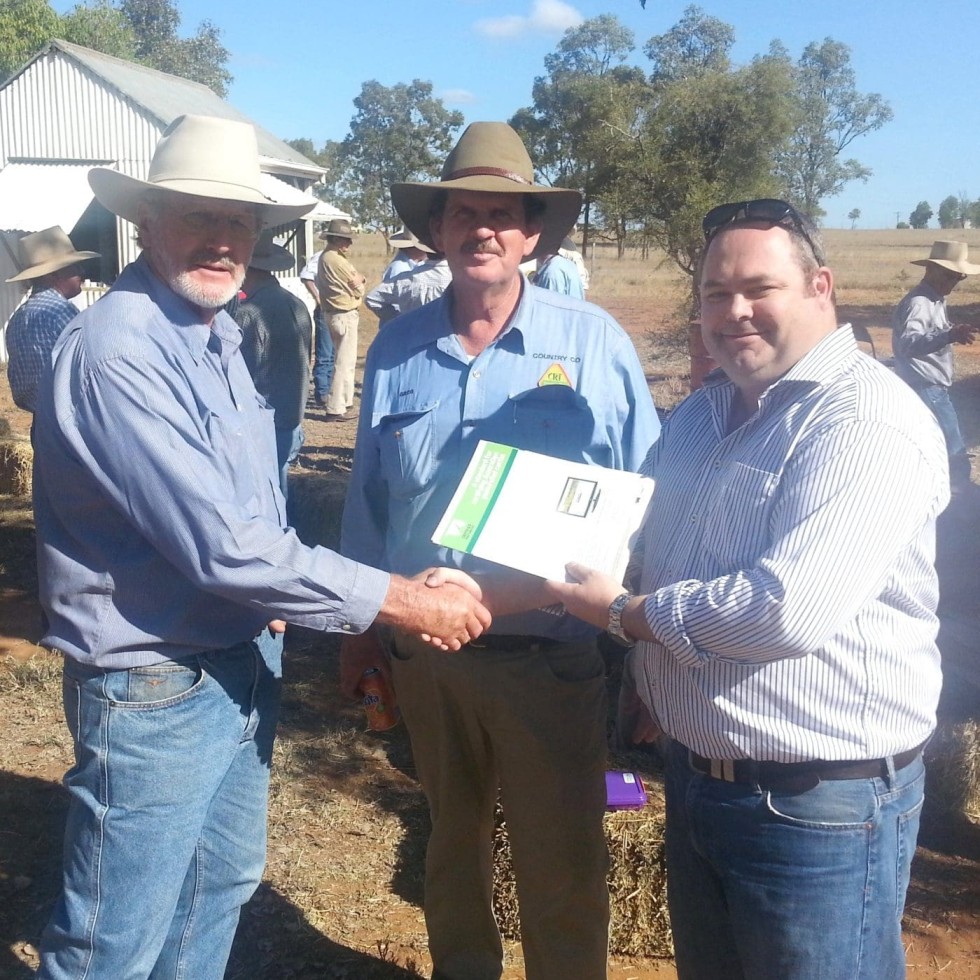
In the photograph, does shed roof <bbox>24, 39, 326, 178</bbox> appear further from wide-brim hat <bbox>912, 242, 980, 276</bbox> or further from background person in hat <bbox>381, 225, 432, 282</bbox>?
wide-brim hat <bbox>912, 242, 980, 276</bbox>

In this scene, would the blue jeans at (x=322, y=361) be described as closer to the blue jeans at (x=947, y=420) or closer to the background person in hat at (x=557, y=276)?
the background person in hat at (x=557, y=276)

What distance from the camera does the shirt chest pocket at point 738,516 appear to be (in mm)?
1971

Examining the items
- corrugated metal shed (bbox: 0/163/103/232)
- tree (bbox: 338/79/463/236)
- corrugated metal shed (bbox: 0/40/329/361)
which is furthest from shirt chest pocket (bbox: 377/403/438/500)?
tree (bbox: 338/79/463/236)

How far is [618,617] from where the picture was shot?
215 cm

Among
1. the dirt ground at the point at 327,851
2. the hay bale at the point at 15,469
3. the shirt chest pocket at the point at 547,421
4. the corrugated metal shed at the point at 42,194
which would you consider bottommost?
the dirt ground at the point at 327,851

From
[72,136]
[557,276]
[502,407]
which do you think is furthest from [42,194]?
[502,407]

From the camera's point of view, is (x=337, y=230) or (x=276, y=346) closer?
(x=276, y=346)

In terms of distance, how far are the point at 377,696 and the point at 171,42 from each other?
2261 inches

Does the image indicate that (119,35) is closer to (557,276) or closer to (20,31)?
(20,31)

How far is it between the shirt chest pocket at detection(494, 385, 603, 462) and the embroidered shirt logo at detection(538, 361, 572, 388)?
0.01 m

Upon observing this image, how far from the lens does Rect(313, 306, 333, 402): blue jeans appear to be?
13404 mm

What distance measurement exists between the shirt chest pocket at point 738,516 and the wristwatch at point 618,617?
0.69 feet

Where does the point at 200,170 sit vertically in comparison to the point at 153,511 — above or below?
above

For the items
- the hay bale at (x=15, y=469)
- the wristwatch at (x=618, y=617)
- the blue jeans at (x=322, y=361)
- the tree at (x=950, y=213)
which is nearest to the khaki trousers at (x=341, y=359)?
the blue jeans at (x=322, y=361)
